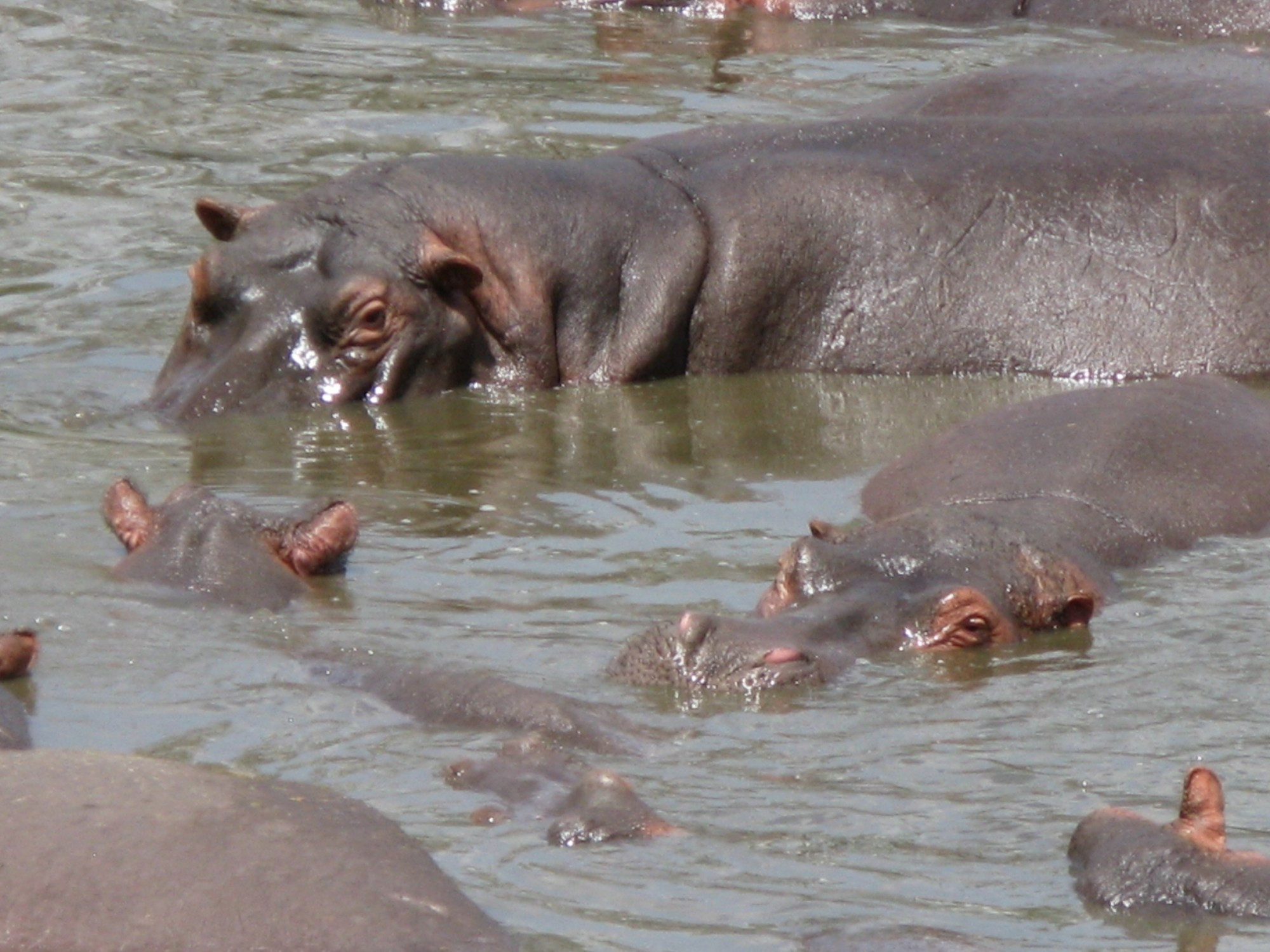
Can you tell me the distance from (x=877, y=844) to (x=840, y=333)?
182 inches

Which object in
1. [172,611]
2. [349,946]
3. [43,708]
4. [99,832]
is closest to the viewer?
[349,946]

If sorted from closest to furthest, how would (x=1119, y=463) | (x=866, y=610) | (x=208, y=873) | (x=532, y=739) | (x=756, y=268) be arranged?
(x=208, y=873), (x=532, y=739), (x=866, y=610), (x=1119, y=463), (x=756, y=268)

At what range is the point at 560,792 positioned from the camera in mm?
4609

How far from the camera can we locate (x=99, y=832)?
13.1 feet

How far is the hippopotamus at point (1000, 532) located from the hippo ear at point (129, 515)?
1.34m

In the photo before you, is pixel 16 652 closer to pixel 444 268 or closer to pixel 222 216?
pixel 444 268

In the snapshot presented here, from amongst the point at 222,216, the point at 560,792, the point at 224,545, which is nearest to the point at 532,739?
the point at 560,792

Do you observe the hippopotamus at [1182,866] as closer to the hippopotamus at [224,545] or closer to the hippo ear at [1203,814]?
the hippo ear at [1203,814]

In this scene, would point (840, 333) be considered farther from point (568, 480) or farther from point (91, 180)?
point (91, 180)

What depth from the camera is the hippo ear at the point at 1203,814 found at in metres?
4.19

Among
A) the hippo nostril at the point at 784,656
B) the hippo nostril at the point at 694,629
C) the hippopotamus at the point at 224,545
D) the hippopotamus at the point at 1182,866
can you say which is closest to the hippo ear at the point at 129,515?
the hippopotamus at the point at 224,545

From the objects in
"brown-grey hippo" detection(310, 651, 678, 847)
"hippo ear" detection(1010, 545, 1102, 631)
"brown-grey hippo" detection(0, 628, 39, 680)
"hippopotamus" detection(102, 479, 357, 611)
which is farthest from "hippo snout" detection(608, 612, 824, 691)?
"brown-grey hippo" detection(0, 628, 39, 680)

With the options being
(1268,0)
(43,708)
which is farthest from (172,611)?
(1268,0)

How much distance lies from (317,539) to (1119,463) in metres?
2.19
